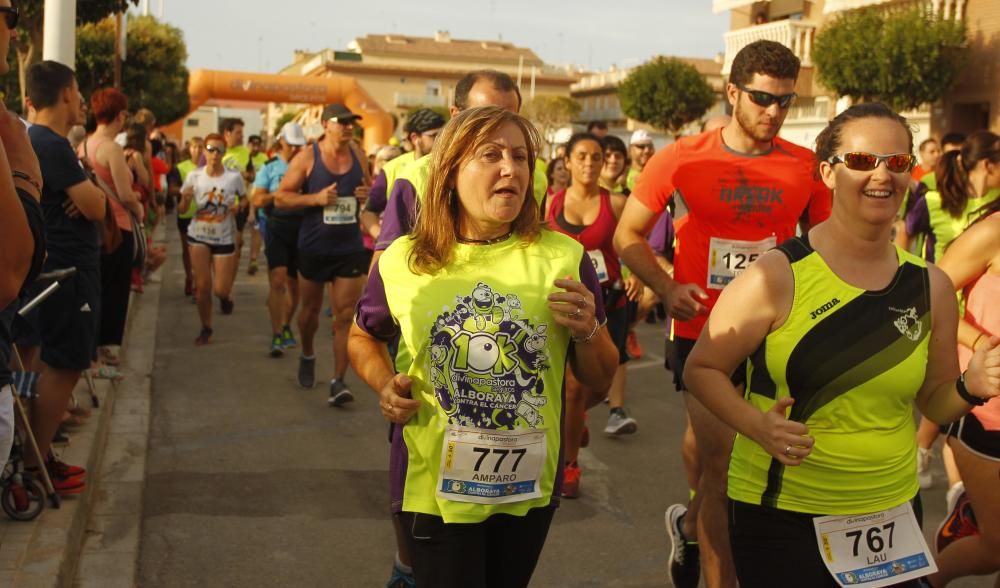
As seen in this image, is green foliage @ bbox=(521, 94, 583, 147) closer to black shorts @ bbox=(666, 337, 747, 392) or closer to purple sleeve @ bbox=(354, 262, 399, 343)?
black shorts @ bbox=(666, 337, 747, 392)

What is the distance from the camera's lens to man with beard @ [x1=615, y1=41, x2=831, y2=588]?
16.1 feet

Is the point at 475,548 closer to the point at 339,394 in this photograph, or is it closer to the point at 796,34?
the point at 339,394

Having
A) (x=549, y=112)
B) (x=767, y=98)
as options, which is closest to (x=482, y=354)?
(x=767, y=98)

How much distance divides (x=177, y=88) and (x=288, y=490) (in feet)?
142

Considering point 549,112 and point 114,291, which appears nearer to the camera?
point 114,291

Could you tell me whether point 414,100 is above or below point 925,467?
above

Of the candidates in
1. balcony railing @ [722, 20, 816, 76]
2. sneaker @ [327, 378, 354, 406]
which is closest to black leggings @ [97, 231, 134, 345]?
sneaker @ [327, 378, 354, 406]

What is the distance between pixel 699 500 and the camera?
16.0 feet

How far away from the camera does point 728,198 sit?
16.3 ft

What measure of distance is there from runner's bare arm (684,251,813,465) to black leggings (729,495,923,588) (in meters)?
0.27

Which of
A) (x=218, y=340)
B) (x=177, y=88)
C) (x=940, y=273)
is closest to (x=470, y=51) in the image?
(x=177, y=88)

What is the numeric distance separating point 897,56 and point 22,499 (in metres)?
28.0

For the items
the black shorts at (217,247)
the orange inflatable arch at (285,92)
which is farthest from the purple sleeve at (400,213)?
the orange inflatable arch at (285,92)

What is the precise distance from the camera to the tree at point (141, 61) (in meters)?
31.4
